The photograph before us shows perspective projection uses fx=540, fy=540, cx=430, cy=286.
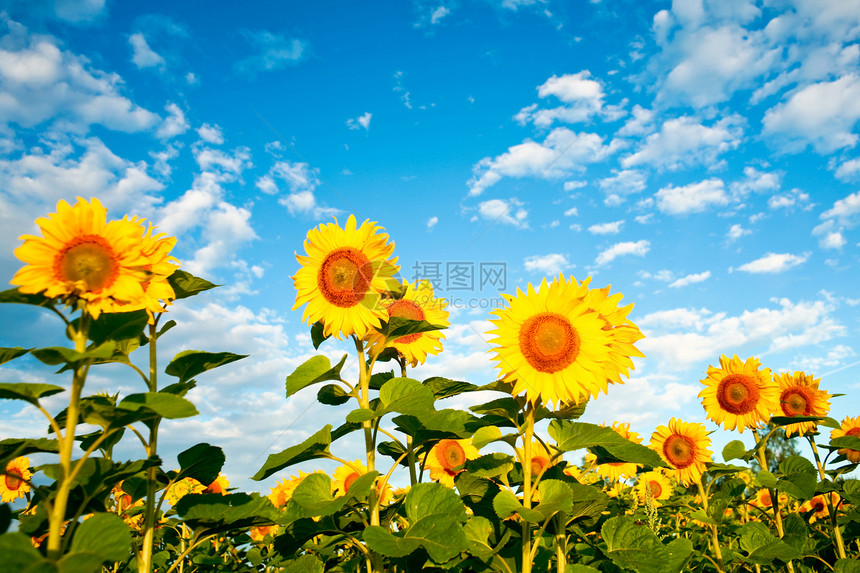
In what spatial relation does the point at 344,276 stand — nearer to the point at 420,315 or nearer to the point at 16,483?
the point at 420,315

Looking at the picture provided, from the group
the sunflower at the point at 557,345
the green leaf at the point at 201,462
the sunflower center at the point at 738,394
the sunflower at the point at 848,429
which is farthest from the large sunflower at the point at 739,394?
the green leaf at the point at 201,462

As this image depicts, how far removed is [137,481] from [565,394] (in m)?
2.90

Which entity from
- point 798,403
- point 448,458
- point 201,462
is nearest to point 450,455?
point 448,458

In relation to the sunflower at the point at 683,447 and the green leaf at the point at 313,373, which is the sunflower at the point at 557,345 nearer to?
the green leaf at the point at 313,373

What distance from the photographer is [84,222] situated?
262cm

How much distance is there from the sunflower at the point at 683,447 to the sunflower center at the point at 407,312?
3.87 m

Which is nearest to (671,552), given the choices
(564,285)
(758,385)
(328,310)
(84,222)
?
(564,285)

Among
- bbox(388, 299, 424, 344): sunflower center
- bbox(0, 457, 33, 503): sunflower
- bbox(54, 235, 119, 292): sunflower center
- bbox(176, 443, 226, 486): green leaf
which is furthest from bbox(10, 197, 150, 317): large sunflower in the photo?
bbox(0, 457, 33, 503): sunflower

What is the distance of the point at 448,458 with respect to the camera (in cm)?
561

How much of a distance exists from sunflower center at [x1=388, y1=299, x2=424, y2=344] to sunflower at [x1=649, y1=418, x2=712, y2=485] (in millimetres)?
3867

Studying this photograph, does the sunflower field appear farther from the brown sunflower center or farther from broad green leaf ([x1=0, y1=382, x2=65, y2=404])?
the brown sunflower center

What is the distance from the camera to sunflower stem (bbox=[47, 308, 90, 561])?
6.85 ft

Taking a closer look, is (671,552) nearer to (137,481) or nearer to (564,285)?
(564,285)

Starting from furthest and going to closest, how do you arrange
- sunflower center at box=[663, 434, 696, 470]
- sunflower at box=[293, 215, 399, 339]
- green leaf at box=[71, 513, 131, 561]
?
sunflower center at box=[663, 434, 696, 470] → sunflower at box=[293, 215, 399, 339] → green leaf at box=[71, 513, 131, 561]
